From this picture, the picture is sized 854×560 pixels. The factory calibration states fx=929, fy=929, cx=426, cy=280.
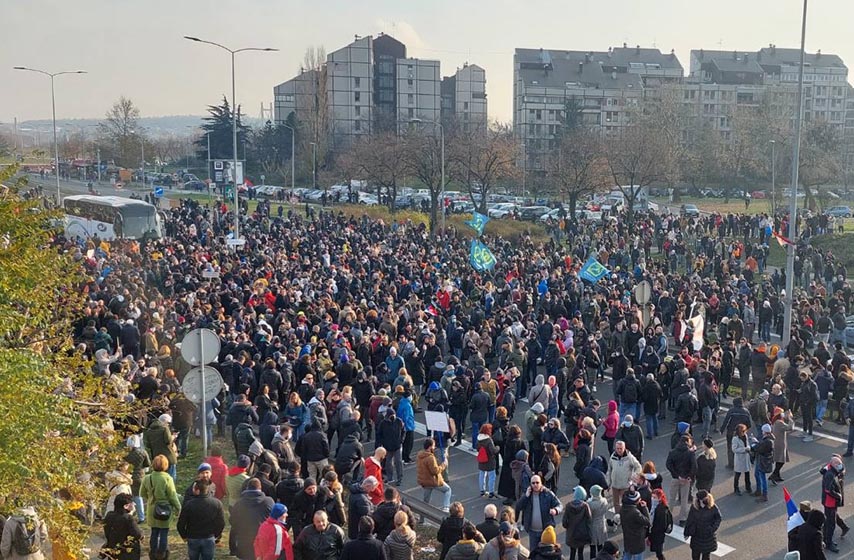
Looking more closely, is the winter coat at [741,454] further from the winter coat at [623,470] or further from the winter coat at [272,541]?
the winter coat at [272,541]

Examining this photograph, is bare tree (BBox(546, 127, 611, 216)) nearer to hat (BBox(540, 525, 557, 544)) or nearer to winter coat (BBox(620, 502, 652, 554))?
winter coat (BBox(620, 502, 652, 554))

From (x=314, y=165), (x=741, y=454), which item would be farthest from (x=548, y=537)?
(x=314, y=165)

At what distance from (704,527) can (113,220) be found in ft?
118

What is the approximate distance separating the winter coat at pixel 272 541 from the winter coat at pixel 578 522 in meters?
3.61

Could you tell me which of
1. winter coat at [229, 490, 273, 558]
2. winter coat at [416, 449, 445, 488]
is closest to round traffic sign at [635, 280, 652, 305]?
winter coat at [416, 449, 445, 488]

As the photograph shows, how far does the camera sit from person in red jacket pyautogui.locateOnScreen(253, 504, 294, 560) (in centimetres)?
935

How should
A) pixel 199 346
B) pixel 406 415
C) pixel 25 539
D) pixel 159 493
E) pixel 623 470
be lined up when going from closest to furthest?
pixel 25 539 → pixel 159 493 → pixel 199 346 → pixel 623 470 → pixel 406 415

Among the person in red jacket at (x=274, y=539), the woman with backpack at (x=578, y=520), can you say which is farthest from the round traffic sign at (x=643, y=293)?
the person in red jacket at (x=274, y=539)

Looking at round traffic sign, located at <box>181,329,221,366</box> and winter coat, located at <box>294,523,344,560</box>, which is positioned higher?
round traffic sign, located at <box>181,329,221,366</box>

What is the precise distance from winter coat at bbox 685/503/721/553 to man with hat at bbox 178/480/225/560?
18.2 feet

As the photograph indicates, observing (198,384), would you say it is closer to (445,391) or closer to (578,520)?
(578,520)

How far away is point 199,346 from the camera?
39.3 ft

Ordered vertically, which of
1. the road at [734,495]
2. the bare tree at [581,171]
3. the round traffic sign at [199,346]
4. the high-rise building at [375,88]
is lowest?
the road at [734,495]

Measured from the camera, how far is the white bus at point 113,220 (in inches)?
1634
